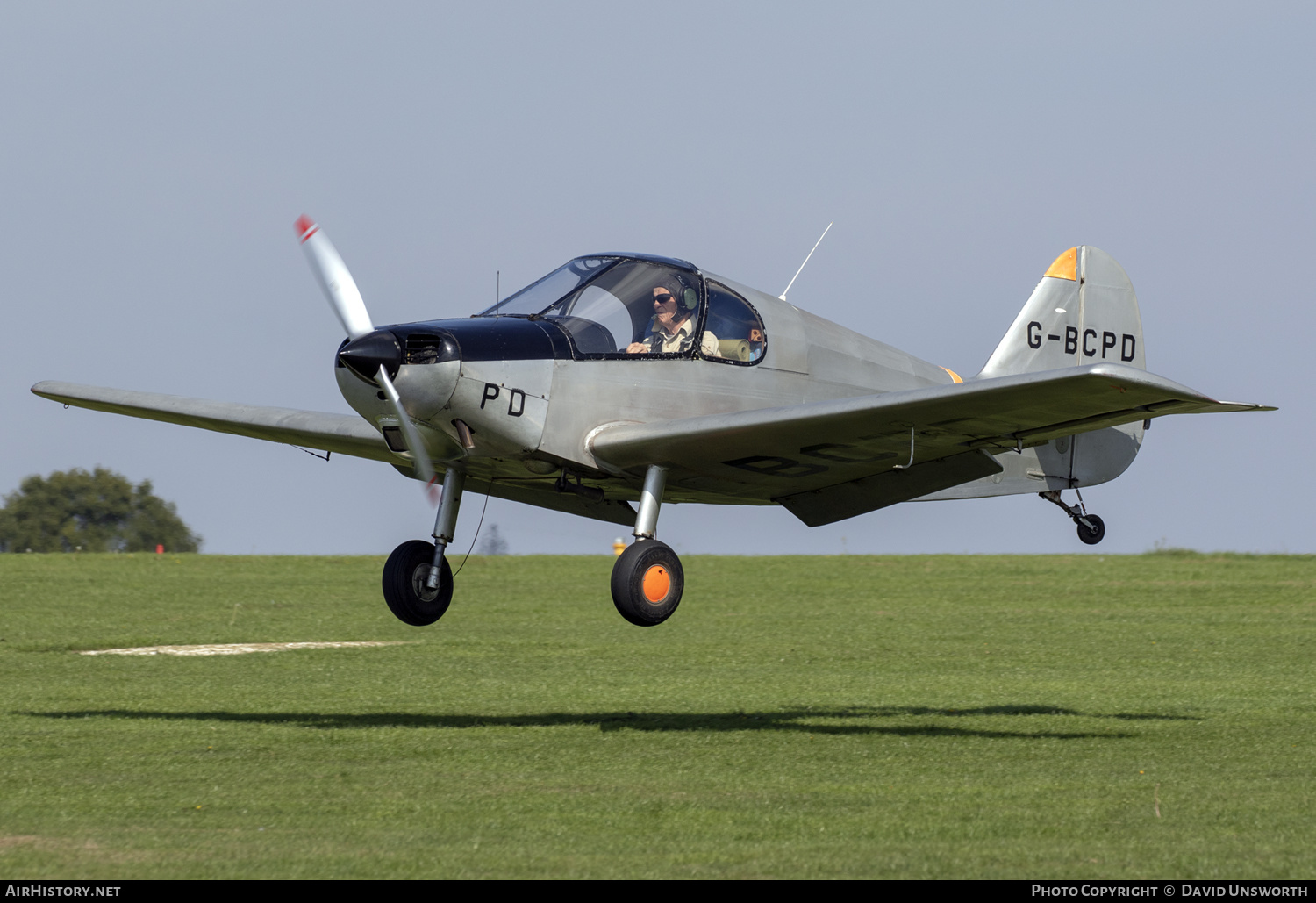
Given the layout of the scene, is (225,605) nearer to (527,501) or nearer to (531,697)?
(531,697)

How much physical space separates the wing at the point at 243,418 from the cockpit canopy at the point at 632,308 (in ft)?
7.88

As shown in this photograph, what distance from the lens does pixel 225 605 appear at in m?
30.7

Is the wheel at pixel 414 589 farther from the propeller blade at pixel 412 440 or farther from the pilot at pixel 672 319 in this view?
the pilot at pixel 672 319

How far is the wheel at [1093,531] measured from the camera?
1431 cm

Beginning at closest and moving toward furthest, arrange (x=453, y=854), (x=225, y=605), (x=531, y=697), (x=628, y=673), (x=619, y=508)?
1. (x=453, y=854)
2. (x=619, y=508)
3. (x=531, y=697)
4. (x=628, y=673)
5. (x=225, y=605)

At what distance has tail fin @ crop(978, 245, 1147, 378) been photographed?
49.8ft

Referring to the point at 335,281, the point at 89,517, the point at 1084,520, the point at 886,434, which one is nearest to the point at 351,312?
the point at 335,281

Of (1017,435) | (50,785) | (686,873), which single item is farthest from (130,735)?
(1017,435)

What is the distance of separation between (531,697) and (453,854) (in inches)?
346

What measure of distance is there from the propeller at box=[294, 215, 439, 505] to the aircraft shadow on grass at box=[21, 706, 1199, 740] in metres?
3.42

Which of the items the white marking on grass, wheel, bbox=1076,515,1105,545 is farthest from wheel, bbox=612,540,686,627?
the white marking on grass

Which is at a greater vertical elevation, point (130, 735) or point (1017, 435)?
point (1017, 435)

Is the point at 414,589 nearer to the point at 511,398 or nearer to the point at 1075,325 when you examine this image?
the point at 511,398
